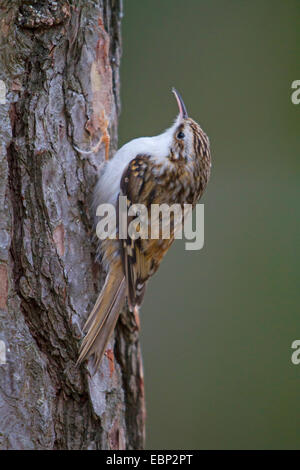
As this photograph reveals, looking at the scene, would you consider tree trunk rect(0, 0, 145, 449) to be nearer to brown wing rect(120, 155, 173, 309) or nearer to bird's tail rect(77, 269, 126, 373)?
bird's tail rect(77, 269, 126, 373)

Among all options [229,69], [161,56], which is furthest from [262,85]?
[161,56]

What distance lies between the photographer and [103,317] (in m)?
1.77

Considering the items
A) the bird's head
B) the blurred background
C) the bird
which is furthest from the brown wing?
the blurred background

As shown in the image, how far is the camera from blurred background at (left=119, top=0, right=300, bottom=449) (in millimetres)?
3088

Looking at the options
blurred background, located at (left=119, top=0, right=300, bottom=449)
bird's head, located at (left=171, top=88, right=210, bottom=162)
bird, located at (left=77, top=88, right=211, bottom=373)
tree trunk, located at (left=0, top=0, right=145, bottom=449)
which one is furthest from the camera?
blurred background, located at (left=119, top=0, right=300, bottom=449)

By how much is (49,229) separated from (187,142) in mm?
672

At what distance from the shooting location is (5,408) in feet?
5.01

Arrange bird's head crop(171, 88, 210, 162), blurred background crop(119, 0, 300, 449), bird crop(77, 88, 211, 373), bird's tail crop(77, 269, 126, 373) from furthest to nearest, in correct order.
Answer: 1. blurred background crop(119, 0, 300, 449)
2. bird's head crop(171, 88, 210, 162)
3. bird crop(77, 88, 211, 373)
4. bird's tail crop(77, 269, 126, 373)

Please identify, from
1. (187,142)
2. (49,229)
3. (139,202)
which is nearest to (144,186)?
(139,202)

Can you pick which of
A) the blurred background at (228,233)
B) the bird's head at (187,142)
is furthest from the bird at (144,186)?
the blurred background at (228,233)

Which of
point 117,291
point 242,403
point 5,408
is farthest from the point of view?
point 242,403

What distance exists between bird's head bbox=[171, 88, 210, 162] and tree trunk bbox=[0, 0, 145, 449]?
34 centimetres
